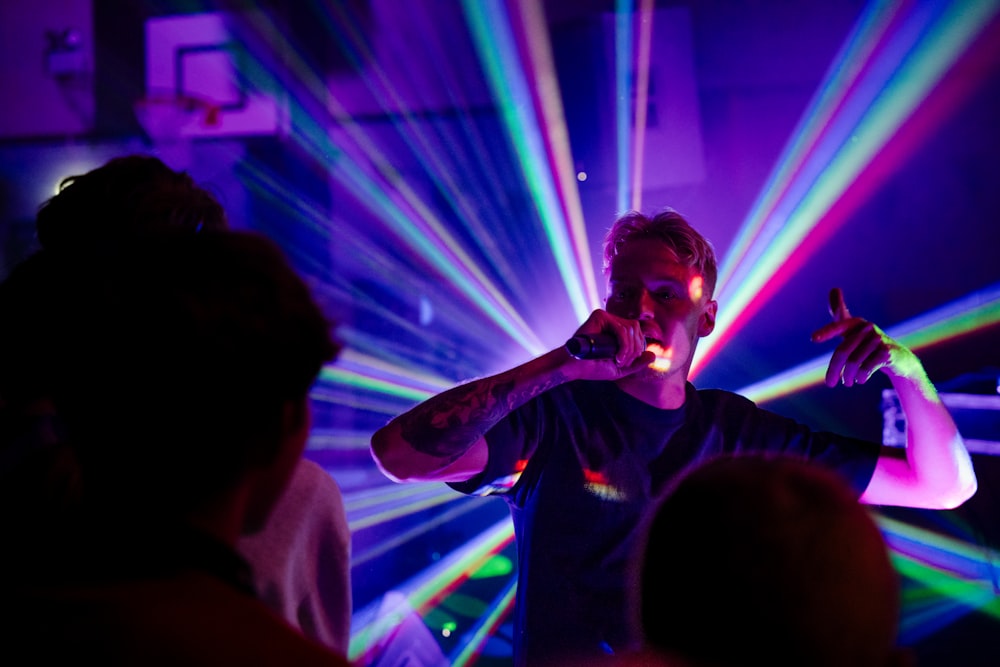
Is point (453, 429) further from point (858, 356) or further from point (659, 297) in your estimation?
point (858, 356)

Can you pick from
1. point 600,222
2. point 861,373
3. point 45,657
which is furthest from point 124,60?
point 45,657

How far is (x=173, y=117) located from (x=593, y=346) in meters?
3.51

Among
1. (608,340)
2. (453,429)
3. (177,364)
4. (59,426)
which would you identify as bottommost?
(453,429)

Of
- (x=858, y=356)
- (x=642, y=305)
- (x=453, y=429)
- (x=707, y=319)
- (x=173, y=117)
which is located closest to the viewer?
(x=453, y=429)

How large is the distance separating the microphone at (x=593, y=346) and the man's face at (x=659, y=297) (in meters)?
0.22

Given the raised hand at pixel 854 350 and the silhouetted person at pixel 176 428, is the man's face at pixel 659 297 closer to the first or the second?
the raised hand at pixel 854 350

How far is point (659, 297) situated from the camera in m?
2.04

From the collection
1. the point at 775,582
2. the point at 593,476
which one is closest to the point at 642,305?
the point at 593,476

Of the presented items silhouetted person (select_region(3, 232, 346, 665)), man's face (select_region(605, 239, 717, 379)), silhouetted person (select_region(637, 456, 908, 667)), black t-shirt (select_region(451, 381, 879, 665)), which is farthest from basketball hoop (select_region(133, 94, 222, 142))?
silhouetted person (select_region(637, 456, 908, 667))

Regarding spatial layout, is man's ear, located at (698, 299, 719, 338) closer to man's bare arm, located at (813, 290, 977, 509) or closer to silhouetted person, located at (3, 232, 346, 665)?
man's bare arm, located at (813, 290, 977, 509)

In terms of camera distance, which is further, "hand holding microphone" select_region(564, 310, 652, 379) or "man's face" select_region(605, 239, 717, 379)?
"man's face" select_region(605, 239, 717, 379)

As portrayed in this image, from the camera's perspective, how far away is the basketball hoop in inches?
168

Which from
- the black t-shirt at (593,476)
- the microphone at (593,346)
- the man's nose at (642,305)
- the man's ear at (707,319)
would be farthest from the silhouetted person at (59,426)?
the man's ear at (707,319)

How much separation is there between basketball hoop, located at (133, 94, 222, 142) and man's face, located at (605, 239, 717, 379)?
3.17m
